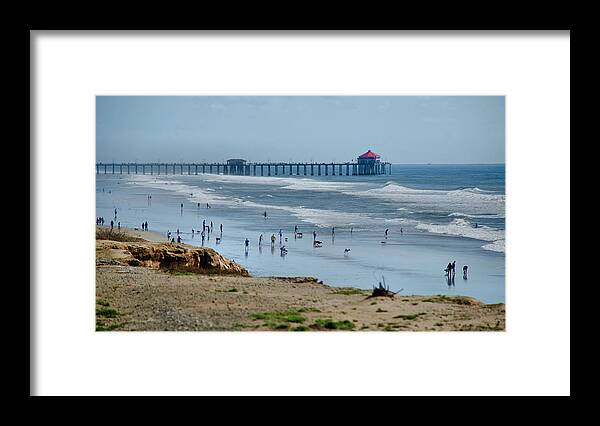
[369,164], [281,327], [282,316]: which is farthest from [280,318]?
[369,164]

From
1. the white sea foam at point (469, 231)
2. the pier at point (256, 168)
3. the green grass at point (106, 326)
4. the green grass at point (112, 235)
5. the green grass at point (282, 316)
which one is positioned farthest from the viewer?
the pier at point (256, 168)

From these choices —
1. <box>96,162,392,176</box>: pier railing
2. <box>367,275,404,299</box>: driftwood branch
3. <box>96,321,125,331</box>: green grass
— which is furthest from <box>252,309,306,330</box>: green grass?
<box>96,162,392,176</box>: pier railing

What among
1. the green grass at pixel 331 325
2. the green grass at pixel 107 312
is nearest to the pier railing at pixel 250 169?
the green grass at pixel 107 312

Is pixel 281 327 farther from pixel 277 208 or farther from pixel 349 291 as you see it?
pixel 277 208

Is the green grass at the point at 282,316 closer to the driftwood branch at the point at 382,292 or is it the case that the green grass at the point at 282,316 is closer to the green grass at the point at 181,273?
the driftwood branch at the point at 382,292
